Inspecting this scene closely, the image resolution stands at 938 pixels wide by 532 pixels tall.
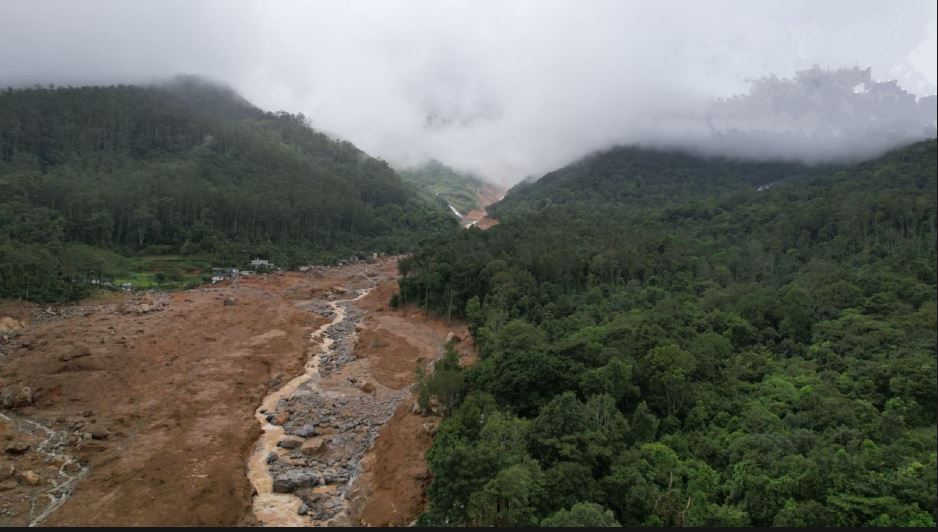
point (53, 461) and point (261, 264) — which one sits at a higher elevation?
point (261, 264)

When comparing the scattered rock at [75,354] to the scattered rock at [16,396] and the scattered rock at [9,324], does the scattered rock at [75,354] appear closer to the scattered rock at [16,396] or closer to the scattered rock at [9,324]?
the scattered rock at [16,396]

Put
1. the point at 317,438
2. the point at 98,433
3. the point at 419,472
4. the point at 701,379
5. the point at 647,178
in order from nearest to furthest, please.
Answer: the point at 419,472
the point at 98,433
the point at 317,438
the point at 701,379
the point at 647,178

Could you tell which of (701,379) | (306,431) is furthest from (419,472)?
(701,379)

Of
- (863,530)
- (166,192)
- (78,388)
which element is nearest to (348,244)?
(166,192)

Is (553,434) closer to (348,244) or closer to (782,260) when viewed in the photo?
(782,260)

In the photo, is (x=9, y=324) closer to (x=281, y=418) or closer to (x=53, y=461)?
(x=53, y=461)

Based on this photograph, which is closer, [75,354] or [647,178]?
[75,354]
